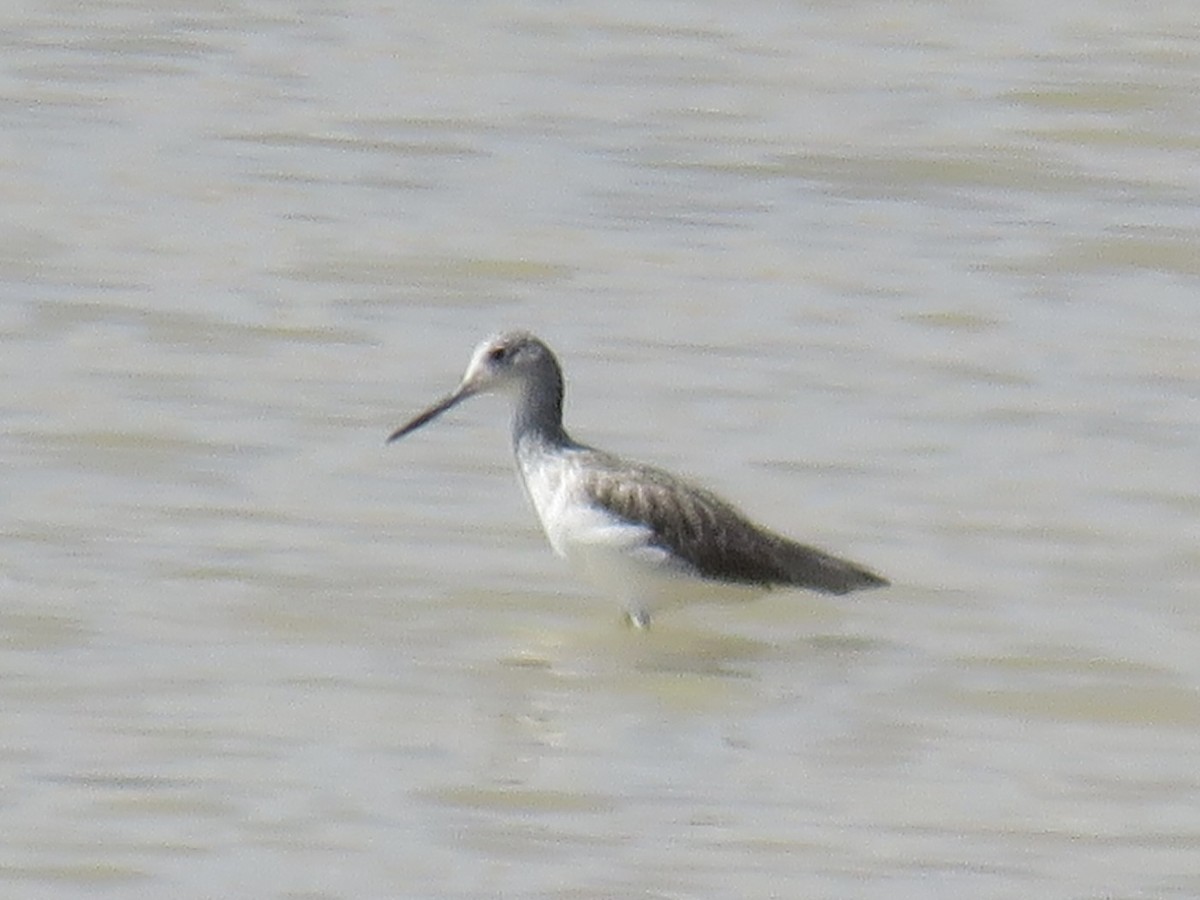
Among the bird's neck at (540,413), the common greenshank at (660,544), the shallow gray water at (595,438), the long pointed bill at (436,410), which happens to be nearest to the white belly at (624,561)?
the common greenshank at (660,544)

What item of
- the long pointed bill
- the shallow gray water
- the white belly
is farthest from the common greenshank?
the long pointed bill

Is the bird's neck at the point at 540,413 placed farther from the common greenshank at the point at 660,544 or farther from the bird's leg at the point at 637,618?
the bird's leg at the point at 637,618

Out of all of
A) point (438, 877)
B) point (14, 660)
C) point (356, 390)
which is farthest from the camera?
point (356, 390)

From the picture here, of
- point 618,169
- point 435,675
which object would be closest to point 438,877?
point 435,675

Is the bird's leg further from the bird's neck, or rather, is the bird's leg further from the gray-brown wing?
the bird's neck

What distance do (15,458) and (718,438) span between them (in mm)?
2288

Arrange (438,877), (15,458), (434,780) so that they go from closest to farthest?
(438,877) < (434,780) < (15,458)

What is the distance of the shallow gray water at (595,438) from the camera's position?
8.80 meters

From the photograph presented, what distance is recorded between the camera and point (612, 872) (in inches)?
331

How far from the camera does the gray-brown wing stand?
1059cm

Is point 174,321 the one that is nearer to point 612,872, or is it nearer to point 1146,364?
point 1146,364

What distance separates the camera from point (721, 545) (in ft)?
34.8

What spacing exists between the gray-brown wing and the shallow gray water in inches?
8.3

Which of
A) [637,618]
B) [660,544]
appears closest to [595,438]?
[637,618]
